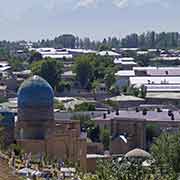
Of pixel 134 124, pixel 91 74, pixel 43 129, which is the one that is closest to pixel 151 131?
pixel 134 124

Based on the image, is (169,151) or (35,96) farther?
(35,96)

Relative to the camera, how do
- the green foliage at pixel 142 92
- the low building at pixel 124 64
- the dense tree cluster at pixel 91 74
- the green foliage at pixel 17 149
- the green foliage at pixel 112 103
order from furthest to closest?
the low building at pixel 124 64 < the dense tree cluster at pixel 91 74 < the green foliage at pixel 142 92 < the green foliage at pixel 112 103 < the green foliage at pixel 17 149

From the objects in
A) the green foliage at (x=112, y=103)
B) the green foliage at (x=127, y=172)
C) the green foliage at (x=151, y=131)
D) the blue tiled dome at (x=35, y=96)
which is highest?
the green foliage at (x=127, y=172)

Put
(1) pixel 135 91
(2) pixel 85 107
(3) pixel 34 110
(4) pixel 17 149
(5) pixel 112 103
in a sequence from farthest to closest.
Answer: (1) pixel 135 91 < (5) pixel 112 103 < (2) pixel 85 107 < (3) pixel 34 110 < (4) pixel 17 149

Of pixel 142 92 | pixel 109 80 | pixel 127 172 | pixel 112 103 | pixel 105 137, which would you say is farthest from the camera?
pixel 109 80

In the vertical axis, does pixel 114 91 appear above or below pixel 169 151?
below

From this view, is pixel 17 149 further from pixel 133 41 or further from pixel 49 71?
pixel 133 41

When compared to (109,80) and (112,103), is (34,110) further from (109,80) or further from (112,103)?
(109,80)

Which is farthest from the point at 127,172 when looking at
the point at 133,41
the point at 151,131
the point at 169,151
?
the point at 133,41

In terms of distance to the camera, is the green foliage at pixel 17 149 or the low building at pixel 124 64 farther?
the low building at pixel 124 64

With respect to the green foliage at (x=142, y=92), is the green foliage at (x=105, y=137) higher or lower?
higher

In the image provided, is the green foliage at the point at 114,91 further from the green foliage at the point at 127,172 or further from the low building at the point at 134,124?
the green foliage at the point at 127,172

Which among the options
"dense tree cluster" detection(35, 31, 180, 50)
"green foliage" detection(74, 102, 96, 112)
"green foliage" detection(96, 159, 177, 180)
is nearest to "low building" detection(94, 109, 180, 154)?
"green foliage" detection(74, 102, 96, 112)

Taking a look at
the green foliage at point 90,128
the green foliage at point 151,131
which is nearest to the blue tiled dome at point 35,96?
the green foliage at point 90,128
